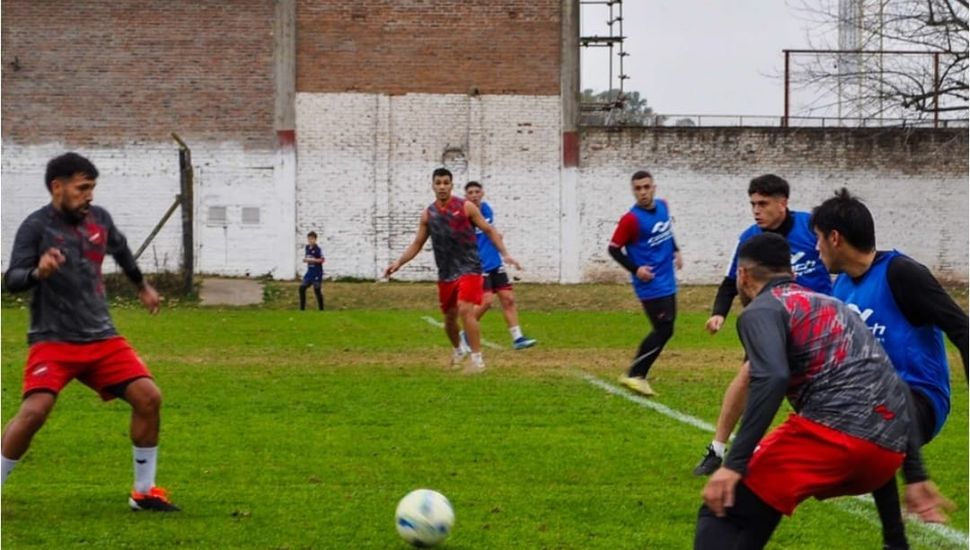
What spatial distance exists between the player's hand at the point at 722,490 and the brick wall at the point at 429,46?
29795mm

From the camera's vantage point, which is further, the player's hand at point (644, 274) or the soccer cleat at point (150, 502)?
the player's hand at point (644, 274)

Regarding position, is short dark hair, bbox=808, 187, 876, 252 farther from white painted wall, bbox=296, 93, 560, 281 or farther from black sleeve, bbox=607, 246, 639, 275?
white painted wall, bbox=296, 93, 560, 281

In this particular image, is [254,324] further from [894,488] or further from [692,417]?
[894,488]

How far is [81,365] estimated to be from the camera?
755 centimetres

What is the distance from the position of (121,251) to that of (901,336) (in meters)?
4.41

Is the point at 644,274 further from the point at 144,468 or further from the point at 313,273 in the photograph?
the point at 313,273

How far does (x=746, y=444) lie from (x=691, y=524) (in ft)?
9.30

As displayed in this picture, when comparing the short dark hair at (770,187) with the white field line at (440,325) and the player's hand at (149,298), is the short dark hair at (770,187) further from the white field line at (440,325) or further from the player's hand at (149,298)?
the white field line at (440,325)

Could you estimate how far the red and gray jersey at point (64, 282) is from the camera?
749 cm

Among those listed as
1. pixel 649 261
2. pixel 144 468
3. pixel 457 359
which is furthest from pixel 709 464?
pixel 457 359

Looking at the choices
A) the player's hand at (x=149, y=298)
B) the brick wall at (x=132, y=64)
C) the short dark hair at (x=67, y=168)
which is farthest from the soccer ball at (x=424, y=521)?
the brick wall at (x=132, y=64)

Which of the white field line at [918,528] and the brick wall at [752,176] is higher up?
the brick wall at [752,176]

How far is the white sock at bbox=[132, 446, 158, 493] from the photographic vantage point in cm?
785

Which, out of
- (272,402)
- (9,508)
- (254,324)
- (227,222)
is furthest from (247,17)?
A: (9,508)
